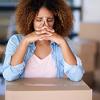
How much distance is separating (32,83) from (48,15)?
35 centimetres

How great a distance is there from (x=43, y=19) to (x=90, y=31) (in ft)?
6.30

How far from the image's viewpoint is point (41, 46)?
1485 mm

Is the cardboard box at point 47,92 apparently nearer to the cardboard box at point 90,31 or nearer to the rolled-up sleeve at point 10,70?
the rolled-up sleeve at point 10,70

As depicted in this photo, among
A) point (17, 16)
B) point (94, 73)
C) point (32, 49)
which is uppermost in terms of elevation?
point (17, 16)

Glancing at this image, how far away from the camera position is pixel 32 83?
4.09 ft

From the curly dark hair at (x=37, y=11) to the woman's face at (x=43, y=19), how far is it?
0.07 feet

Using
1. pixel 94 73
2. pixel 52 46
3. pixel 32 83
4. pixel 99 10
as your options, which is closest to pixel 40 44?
pixel 52 46

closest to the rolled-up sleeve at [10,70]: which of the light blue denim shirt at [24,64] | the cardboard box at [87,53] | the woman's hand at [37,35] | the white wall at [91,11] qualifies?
the light blue denim shirt at [24,64]

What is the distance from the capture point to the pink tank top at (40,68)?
4.64ft

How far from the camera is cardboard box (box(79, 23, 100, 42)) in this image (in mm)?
3167

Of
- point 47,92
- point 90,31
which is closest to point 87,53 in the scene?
point 90,31

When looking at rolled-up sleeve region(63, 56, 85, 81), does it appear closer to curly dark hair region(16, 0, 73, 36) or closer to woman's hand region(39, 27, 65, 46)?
woman's hand region(39, 27, 65, 46)

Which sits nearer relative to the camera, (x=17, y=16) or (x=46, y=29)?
(x=46, y=29)

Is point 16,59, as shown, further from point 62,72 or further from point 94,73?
point 94,73
